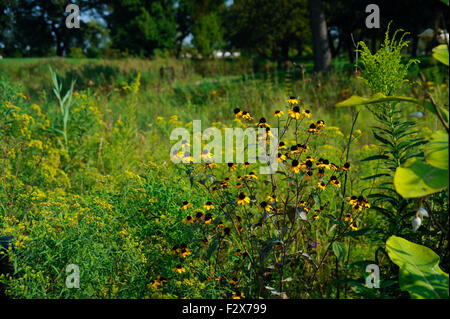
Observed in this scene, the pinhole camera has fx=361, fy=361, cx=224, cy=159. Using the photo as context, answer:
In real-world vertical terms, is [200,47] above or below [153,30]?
below

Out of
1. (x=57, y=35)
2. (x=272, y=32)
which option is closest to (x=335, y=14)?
(x=272, y=32)

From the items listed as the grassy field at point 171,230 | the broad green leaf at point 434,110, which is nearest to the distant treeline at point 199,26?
the grassy field at point 171,230

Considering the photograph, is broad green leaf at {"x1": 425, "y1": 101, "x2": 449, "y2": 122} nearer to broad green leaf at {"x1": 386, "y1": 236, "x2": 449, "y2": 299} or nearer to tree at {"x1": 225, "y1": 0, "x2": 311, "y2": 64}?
broad green leaf at {"x1": 386, "y1": 236, "x2": 449, "y2": 299}

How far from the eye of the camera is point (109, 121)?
4859 mm

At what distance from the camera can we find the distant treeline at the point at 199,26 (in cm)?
1298

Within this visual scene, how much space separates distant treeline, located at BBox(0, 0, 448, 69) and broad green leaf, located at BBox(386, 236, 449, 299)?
871 centimetres

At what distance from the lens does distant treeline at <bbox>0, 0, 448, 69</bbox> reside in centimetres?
1298

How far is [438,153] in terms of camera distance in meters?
1.05

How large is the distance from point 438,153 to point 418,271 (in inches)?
23.1

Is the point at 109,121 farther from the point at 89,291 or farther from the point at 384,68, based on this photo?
the point at 384,68

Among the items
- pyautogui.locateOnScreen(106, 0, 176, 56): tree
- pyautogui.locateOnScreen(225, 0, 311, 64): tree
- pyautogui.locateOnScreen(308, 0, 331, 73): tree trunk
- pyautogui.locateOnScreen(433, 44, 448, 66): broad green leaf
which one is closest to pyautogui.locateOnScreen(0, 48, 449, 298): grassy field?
pyautogui.locateOnScreen(433, 44, 448, 66): broad green leaf

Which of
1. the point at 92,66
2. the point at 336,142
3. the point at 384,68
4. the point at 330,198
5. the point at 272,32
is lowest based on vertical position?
the point at 330,198

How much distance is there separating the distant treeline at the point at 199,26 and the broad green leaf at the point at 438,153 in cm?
886
